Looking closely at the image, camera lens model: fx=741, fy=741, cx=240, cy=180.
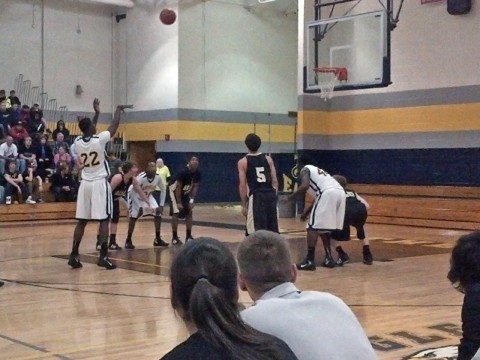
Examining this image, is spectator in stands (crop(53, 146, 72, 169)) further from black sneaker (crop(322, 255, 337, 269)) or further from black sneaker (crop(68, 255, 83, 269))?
black sneaker (crop(322, 255, 337, 269))

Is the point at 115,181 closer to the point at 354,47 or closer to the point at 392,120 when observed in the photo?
the point at 354,47

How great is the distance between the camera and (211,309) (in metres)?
1.91

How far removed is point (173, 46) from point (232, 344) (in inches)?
863

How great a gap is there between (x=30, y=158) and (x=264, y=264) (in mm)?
17151

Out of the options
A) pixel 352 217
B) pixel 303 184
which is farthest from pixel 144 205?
pixel 352 217

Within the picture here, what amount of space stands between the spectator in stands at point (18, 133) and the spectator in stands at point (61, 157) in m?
0.95

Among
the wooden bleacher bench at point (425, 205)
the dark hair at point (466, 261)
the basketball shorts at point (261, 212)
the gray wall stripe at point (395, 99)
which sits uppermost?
the gray wall stripe at point (395, 99)

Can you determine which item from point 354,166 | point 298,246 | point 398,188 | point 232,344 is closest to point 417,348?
point 232,344

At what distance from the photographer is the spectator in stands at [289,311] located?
98.6 inches

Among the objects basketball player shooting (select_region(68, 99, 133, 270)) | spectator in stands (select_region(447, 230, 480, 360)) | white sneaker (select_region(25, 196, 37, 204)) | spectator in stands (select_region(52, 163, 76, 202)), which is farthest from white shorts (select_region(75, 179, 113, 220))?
spectator in stands (select_region(52, 163, 76, 202))

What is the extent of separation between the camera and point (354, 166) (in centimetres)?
1952

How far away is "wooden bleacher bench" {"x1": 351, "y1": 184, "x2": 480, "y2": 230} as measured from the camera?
16297mm

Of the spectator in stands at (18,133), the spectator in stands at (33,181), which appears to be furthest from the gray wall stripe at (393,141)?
the spectator in stands at (18,133)

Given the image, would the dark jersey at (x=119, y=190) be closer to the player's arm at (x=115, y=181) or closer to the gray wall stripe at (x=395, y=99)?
the player's arm at (x=115, y=181)
